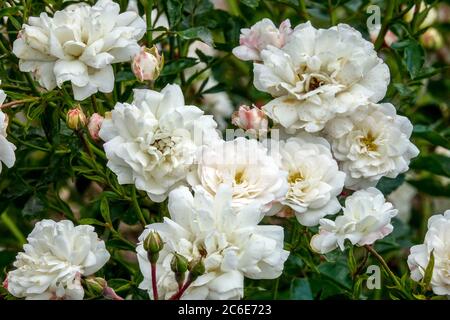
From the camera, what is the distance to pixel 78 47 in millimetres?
→ 1111

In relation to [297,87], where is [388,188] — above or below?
below

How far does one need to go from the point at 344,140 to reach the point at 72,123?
11.6 inches

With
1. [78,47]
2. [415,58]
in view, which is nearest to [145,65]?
[78,47]

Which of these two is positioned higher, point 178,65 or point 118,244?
point 178,65

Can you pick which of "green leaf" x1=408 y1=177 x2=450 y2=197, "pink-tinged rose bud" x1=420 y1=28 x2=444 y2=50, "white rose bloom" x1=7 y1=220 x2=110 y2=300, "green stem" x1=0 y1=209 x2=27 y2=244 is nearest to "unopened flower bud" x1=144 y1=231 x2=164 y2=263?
"white rose bloom" x1=7 y1=220 x2=110 y2=300

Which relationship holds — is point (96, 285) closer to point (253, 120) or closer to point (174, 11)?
point (253, 120)

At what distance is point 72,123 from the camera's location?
3.62 feet

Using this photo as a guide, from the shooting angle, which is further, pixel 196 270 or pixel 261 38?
pixel 261 38

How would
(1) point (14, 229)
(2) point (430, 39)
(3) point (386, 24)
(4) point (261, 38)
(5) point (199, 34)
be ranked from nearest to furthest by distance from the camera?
(4) point (261, 38), (5) point (199, 34), (3) point (386, 24), (1) point (14, 229), (2) point (430, 39)

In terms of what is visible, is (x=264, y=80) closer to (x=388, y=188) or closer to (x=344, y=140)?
(x=344, y=140)

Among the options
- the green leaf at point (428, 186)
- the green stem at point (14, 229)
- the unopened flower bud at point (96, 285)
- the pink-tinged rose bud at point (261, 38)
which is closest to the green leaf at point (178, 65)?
the pink-tinged rose bud at point (261, 38)

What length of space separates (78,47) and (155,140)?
0.14 meters

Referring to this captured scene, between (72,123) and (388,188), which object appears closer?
(72,123)
